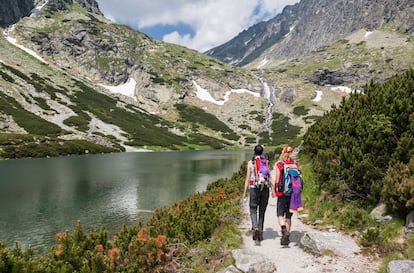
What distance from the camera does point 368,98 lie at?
17.1 m

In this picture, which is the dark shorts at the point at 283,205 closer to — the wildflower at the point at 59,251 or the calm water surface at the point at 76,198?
the wildflower at the point at 59,251

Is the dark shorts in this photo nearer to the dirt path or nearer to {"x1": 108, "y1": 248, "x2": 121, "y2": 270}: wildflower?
the dirt path

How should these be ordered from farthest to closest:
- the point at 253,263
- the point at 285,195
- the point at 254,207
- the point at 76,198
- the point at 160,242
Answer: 1. the point at 76,198
2. the point at 254,207
3. the point at 285,195
4. the point at 160,242
5. the point at 253,263

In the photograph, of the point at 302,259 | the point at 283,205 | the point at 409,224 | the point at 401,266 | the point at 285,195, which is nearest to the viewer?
the point at 401,266

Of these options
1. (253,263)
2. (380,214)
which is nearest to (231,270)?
(253,263)

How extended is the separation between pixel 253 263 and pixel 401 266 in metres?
3.61

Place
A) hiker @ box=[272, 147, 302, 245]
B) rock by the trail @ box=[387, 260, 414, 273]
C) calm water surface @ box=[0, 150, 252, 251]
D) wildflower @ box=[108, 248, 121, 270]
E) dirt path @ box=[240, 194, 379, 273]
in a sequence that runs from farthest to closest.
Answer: calm water surface @ box=[0, 150, 252, 251] → hiker @ box=[272, 147, 302, 245] → wildflower @ box=[108, 248, 121, 270] → dirt path @ box=[240, 194, 379, 273] → rock by the trail @ box=[387, 260, 414, 273]

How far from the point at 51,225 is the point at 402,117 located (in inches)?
936

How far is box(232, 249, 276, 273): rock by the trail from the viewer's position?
338 inches

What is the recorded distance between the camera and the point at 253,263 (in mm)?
8711

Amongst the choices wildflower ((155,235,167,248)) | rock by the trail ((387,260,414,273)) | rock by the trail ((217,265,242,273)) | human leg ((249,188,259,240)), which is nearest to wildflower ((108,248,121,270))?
wildflower ((155,235,167,248))

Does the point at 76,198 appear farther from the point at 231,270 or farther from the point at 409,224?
the point at 409,224

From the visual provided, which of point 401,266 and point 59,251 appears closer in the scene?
point 401,266

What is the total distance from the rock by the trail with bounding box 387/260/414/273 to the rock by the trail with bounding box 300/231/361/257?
161 centimetres
